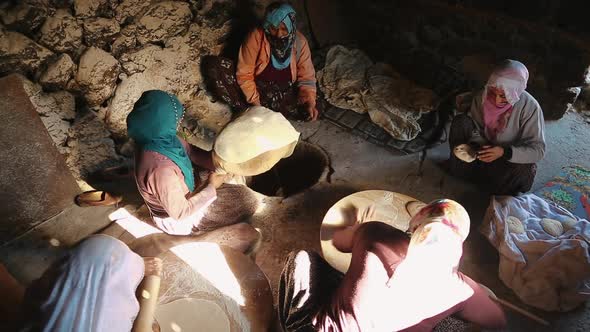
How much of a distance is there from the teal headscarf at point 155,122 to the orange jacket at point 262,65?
4.65 feet

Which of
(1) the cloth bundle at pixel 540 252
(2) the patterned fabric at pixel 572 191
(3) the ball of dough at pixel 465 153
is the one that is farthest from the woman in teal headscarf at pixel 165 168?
(2) the patterned fabric at pixel 572 191

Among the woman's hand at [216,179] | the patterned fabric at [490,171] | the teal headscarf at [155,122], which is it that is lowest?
the patterned fabric at [490,171]

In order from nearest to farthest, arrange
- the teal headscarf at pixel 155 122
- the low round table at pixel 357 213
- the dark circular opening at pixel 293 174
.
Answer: the teal headscarf at pixel 155 122 < the low round table at pixel 357 213 < the dark circular opening at pixel 293 174

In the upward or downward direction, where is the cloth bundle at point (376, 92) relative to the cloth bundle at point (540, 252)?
upward

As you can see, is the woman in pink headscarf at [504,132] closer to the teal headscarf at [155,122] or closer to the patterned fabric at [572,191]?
the patterned fabric at [572,191]

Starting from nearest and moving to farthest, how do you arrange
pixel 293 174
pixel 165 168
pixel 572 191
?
pixel 165 168, pixel 572 191, pixel 293 174

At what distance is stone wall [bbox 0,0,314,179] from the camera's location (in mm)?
2920

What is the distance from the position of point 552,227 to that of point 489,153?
2.21 feet

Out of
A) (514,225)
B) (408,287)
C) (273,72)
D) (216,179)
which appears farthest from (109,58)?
(514,225)

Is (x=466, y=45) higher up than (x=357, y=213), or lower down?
higher up

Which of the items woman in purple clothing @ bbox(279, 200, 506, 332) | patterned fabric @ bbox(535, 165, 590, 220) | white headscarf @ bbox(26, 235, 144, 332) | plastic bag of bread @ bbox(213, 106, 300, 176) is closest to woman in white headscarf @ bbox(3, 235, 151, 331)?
white headscarf @ bbox(26, 235, 144, 332)

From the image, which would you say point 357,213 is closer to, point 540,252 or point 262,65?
point 540,252

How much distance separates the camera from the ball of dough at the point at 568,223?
9.28 ft

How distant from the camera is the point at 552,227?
2.79m
